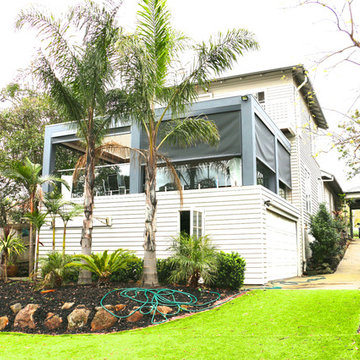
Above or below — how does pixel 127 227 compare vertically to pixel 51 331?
above

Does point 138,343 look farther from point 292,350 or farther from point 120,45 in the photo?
point 120,45

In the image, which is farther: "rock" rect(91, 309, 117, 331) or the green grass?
"rock" rect(91, 309, 117, 331)

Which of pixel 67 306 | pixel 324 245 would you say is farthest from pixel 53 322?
pixel 324 245

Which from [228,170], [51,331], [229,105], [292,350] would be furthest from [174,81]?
[292,350]

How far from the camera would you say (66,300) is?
8109mm

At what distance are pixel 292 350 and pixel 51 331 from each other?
447cm

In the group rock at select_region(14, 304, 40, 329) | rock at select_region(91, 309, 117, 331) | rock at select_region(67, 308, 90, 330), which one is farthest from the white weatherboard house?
rock at select_region(14, 304, 40, 329)

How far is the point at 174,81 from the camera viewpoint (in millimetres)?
10297

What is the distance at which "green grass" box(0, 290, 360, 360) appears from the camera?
201 inches

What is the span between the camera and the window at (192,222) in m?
11.1

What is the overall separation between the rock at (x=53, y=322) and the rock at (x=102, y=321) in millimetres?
696

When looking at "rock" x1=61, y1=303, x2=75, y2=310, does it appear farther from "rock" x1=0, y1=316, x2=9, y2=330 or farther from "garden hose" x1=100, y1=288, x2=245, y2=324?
"rock" x1=0, y1=316, x2=9, y2=330

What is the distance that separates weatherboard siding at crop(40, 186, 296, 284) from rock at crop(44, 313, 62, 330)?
427 centimetres

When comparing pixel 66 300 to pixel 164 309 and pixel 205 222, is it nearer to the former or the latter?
pixel 164 309
